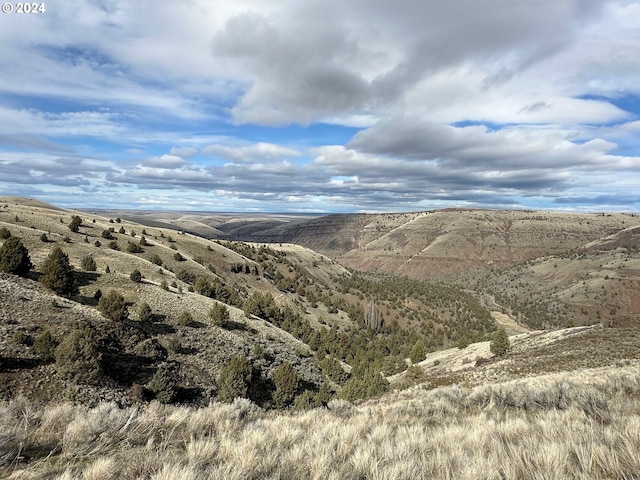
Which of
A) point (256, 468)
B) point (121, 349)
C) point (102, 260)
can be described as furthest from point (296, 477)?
point (102, 260)

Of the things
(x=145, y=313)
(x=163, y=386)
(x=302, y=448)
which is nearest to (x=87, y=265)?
(x=145, y=313)

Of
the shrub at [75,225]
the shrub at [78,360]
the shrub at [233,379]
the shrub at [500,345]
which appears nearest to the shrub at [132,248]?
the shrub at [75,225]

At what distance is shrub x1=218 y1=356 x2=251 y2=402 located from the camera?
23956mm

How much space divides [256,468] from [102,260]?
41172 millimetres

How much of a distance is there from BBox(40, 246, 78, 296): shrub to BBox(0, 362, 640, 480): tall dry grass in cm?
2244

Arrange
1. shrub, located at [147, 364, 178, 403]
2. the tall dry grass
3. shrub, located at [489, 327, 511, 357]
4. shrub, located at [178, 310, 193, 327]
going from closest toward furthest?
the tall dry grass
shrub, located at [147, 364, 178, 403]
shrub, located at [178, 310, 193, 327]
shrub, located at [489, 327, 511, 357]

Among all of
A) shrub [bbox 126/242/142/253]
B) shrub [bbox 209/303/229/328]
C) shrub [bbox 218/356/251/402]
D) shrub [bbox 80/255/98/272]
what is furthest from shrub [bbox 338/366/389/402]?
shrub [bbox 126/242/142/253]

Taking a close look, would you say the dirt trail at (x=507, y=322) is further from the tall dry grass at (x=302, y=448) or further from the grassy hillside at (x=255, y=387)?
the tall dry grass at (x=302, y=448)

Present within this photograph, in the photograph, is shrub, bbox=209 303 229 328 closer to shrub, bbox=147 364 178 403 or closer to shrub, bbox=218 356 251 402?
shrub, bbox=218 356 251 402

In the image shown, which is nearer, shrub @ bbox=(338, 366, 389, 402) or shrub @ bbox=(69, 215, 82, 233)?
shrub @ bbox=(338, 366, 389, 402)

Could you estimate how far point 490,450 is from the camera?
5.31 metres

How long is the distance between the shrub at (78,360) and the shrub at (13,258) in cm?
1069

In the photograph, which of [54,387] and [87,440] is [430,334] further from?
[87,440]

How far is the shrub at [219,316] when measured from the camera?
33219 mm
